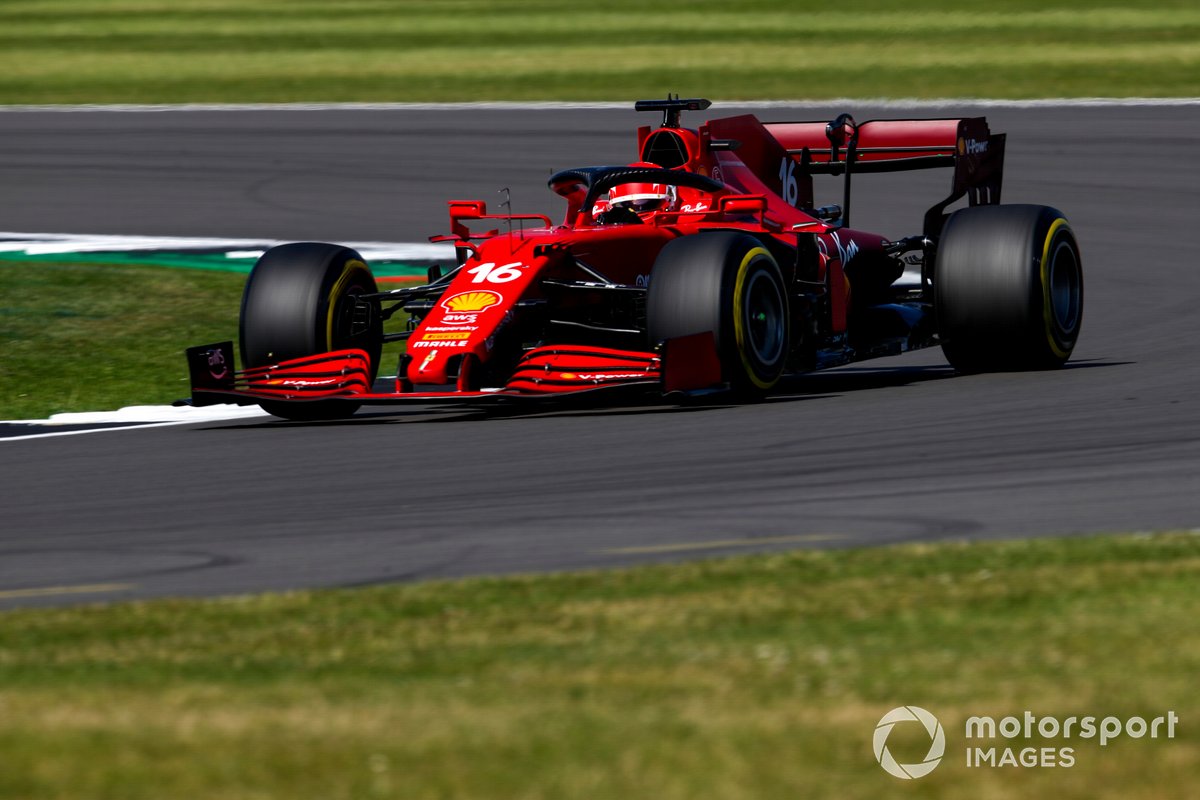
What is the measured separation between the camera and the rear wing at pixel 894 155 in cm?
1428

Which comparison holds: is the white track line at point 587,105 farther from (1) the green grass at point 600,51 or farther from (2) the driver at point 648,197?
(2) the driver at point 648,197

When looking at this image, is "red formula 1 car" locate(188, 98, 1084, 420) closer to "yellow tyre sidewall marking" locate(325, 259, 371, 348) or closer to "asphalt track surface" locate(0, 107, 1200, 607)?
"yellow tyre sidewall marking" locate(325, 259, 371, 348)

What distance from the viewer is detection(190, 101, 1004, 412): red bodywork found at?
1188cm

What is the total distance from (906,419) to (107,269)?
9.68 meters

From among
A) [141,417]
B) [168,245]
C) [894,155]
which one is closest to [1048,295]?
[894,155]

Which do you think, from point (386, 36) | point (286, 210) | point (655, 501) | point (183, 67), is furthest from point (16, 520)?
point (386, 36)

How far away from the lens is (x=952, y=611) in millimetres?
6723

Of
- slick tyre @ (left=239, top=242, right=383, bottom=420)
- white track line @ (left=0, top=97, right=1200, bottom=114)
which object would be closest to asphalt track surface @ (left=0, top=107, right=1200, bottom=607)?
slick tyre @ (left=239, top=242, right=383, bottom=420)

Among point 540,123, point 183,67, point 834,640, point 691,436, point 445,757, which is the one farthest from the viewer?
point 183,67

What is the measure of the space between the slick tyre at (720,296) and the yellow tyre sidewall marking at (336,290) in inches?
82.7

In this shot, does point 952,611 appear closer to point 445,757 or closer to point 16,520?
point 445,757

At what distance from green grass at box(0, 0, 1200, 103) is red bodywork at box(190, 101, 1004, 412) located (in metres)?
18.2

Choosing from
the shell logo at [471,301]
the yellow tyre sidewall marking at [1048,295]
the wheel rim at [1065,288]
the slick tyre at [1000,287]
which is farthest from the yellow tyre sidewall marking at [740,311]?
the wheel rim at [1065,288]

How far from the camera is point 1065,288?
13.4 metres
